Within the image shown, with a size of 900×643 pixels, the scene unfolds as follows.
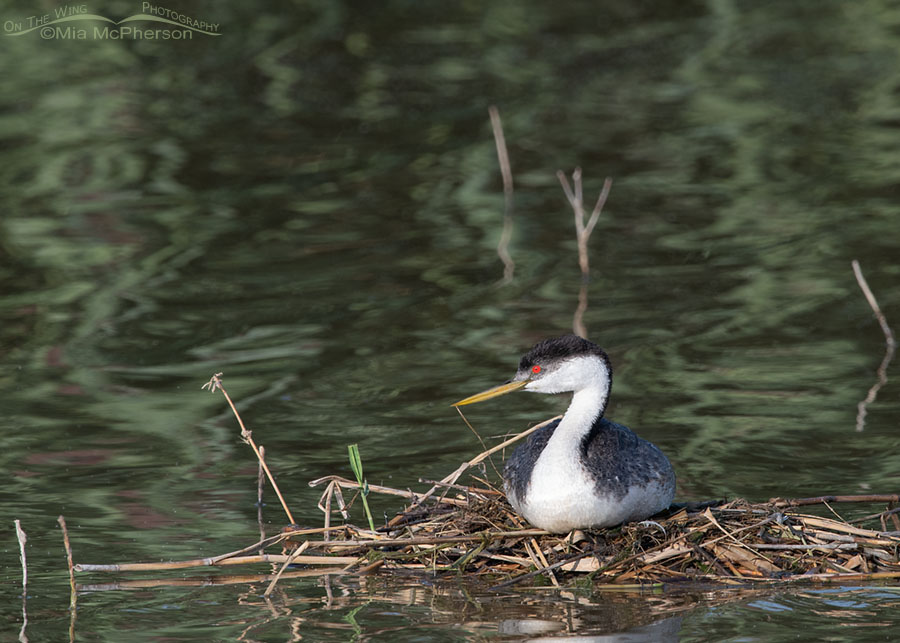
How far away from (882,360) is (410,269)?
4621 millimetres

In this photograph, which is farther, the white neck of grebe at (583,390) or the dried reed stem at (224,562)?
the white neck of grebe at (583,390)

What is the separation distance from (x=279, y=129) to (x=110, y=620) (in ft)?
43.3

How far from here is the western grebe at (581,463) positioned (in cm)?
686

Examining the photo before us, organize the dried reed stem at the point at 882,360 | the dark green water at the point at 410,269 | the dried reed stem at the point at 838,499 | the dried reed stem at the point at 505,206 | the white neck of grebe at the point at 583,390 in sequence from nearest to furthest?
the white neck of grebe at the point at 583,390 < the dried reed stem at the point at 838,499 < the dark green water at the point at 410,269 < the dried reed stem at the point at 882,360 < the dried reed stem at the point at 505,206

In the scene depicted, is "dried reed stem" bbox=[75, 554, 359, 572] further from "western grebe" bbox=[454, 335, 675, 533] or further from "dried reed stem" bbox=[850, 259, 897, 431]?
"dried reed stem" bbox=[850, 259, 897, 431]

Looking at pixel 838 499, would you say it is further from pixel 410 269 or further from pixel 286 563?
pixel 410 269

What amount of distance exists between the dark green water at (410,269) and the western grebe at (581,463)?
1.42 feet

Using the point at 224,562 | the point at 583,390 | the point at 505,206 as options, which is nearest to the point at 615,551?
the point at 583,390

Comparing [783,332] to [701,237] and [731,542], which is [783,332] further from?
[731,542]

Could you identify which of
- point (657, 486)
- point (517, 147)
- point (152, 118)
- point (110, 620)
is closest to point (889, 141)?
point (517, 147)

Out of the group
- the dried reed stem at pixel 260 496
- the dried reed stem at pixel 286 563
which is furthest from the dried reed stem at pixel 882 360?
the dried reed stem at pixel 286 563

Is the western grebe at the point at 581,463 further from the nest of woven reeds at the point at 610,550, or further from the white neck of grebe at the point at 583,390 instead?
the nest of woven reeds at the point at 610,550

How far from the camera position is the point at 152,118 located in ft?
64.6

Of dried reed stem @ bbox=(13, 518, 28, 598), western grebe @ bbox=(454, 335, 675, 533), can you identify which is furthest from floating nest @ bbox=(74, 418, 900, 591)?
dried reed stem @ bbox=(13, 518, 28, 598)
